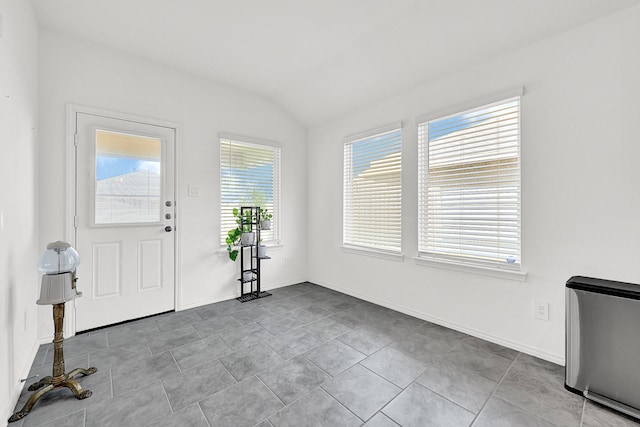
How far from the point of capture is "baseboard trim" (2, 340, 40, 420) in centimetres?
155

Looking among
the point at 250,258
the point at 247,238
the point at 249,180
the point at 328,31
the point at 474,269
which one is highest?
the point at 328,31

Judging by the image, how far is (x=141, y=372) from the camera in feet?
6.70

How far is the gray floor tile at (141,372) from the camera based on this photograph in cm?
189

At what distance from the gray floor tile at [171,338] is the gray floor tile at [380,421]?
1.74 m

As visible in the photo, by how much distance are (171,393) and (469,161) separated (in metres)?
3.04

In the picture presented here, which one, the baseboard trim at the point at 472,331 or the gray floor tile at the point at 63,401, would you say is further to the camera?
the baseboard trim at the point at 472,331

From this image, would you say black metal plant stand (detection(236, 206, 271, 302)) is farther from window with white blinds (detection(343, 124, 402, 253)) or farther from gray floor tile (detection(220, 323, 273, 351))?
window with white blinds (detection(343, 124, 402, 253))

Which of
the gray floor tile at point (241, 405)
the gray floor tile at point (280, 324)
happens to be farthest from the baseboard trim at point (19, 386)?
the gray floor tile at point (280, 324)

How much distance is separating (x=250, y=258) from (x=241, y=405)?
2.29 meters

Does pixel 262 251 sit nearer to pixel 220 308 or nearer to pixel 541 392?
pixel 220 308

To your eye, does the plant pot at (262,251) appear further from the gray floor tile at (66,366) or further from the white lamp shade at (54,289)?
the white lamp shade at (54,289)

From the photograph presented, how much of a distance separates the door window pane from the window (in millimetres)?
781

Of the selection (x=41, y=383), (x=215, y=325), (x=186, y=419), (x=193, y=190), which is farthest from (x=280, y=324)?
(x=193, y=190)

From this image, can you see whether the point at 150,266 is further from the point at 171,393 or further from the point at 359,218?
the point at 359,218
